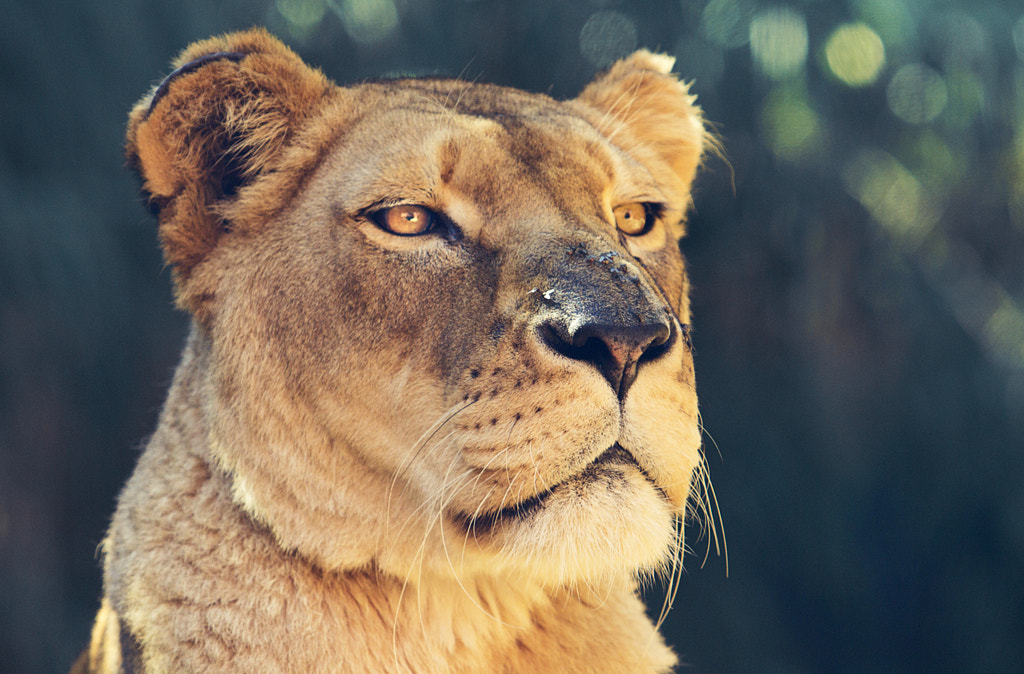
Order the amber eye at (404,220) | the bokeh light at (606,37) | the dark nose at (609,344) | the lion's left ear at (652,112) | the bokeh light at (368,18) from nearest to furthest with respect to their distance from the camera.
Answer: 1. the dark nose at (609,344)
2. the amber eye at (404,220)
3. the lion's left ear at (652,112)
4. the bokeh light at (368,18)
5. the bokeh light at (606,37)

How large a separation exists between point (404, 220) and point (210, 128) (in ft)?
1.65

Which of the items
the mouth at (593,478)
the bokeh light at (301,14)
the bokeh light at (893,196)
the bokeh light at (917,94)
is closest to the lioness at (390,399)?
the mouth at (593,478)

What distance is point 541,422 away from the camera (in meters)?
1.40

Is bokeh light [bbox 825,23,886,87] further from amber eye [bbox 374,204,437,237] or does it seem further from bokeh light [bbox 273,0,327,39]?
amber eye [bbox 374,204,437,237]

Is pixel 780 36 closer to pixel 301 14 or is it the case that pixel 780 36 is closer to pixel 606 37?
pixel 606 37

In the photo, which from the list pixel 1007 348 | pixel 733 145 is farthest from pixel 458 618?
pixel 1007 348

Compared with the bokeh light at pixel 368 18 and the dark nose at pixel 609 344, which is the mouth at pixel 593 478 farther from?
the bokeh light at pixel 368 18

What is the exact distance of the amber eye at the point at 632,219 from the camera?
2041 millimetres

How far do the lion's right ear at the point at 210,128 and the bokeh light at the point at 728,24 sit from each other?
312 cm

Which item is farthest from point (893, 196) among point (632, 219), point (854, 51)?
point (632, 219)

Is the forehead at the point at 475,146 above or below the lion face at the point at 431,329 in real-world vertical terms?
above

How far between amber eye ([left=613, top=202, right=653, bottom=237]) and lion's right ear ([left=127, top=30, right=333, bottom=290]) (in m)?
0.77

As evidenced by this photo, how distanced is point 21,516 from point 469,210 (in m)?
3.30

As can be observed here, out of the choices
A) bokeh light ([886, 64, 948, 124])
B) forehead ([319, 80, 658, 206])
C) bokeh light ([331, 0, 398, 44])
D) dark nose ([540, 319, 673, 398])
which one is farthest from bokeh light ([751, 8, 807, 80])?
dark nose ([540, 319, 673, 398])
